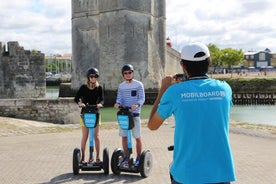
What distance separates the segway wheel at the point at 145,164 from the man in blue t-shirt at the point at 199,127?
379cm

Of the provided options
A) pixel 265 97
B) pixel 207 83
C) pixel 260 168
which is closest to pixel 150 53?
pixel 265 97

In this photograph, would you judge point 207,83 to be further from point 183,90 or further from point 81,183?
point 81,183

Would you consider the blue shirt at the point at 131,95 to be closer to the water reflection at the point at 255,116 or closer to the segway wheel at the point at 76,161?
the segway wheel at the point at 76,161

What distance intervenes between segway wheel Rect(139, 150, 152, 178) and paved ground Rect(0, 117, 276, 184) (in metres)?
0.10

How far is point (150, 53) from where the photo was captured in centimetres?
4241

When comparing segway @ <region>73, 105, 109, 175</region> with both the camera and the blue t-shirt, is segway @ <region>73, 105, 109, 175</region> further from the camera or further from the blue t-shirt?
the blue t-shirt

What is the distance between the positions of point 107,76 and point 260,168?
34702 millimetres

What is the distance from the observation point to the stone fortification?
26234 millimetres

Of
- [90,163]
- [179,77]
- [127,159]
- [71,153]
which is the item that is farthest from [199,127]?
[71,153]

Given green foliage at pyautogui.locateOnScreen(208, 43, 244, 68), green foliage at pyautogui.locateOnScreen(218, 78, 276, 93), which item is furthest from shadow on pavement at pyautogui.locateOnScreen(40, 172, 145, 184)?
green foliage at pyautogui.locateOnScreen(208, 43, 244, 68)

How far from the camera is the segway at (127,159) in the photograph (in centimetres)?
690

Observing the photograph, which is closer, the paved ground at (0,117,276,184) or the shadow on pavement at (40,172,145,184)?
the shadow on pavement at (40,172,145,184)

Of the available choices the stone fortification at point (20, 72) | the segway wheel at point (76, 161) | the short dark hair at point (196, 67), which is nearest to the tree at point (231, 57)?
the stone fortification at point (20, 72)

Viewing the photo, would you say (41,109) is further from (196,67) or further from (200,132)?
(200,132)
